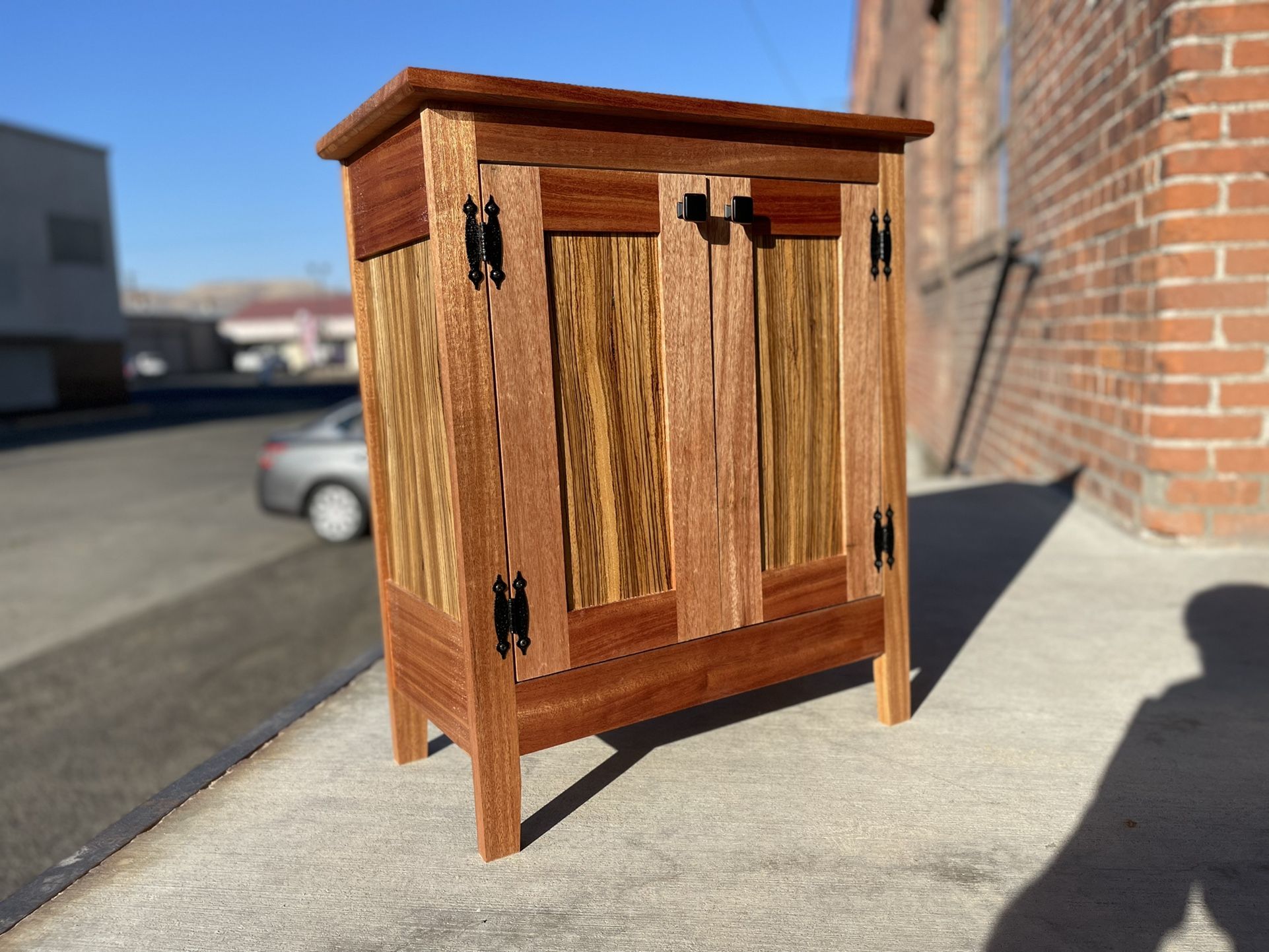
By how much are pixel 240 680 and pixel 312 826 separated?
13.0 feet

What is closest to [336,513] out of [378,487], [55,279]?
[378,487]

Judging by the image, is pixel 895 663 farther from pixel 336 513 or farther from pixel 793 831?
pixel 336 513

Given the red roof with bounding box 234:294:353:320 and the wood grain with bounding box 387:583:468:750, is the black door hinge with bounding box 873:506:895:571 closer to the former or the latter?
the wood grain with bounding box 387:583:468:750

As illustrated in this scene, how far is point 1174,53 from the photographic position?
381cm

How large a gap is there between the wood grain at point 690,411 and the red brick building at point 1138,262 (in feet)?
8.50

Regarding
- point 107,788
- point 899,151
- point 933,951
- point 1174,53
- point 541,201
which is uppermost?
point 1174,53

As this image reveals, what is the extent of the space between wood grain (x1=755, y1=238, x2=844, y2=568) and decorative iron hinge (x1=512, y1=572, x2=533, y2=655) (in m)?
0.66

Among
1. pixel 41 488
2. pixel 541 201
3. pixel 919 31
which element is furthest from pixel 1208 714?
pixel 41 488

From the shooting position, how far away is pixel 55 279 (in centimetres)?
3023

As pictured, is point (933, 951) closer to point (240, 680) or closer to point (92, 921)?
point (92, 921)

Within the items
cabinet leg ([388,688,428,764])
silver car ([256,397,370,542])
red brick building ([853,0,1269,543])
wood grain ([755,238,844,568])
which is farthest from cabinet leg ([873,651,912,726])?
silver car ([256,397,370,542])

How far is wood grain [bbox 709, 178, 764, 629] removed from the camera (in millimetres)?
2270

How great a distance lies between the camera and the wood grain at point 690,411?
7.21ft

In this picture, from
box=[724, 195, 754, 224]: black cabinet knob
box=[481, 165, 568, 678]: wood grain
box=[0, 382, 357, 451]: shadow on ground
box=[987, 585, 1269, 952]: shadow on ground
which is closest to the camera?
box=[987, 585, 1269, 952]: shadow on ground
